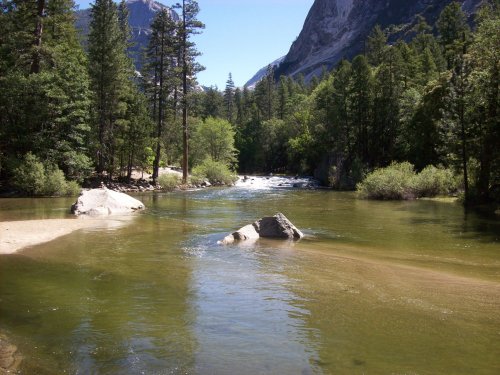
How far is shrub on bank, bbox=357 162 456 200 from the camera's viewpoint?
3453cm

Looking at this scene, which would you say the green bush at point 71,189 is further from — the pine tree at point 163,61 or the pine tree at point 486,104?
the pine tree at point 486,104

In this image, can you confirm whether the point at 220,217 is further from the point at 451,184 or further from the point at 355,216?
the point at 451,184

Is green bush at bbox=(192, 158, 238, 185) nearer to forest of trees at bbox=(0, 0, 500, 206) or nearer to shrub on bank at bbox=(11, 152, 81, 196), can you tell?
forest of trees at bbox=(0, 0, 500, 206)

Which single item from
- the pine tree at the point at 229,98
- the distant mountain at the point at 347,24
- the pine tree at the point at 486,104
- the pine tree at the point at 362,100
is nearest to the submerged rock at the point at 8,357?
the pine tree at the point at 486,104

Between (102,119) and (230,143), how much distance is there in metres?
30.2

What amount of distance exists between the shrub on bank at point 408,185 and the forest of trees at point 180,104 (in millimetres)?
1716

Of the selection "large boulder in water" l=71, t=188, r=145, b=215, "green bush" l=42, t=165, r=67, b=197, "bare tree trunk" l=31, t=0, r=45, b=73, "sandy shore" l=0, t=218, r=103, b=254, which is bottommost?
"sandy shore" l=0, t=218, r=103, b=254

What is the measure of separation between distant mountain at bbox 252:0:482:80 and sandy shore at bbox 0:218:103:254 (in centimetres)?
13998

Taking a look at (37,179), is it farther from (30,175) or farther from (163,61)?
(163,61)

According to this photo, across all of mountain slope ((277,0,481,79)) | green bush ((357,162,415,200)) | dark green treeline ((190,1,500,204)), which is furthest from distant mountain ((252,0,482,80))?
green bush ((357,162,415,200))

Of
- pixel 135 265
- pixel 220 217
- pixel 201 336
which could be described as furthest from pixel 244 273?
pixel 220 217

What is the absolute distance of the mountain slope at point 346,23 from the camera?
513ft

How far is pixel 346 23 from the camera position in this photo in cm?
18288

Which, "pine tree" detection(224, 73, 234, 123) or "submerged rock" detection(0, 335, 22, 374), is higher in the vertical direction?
"pine tree" detection(224, 73, 234, 123)
